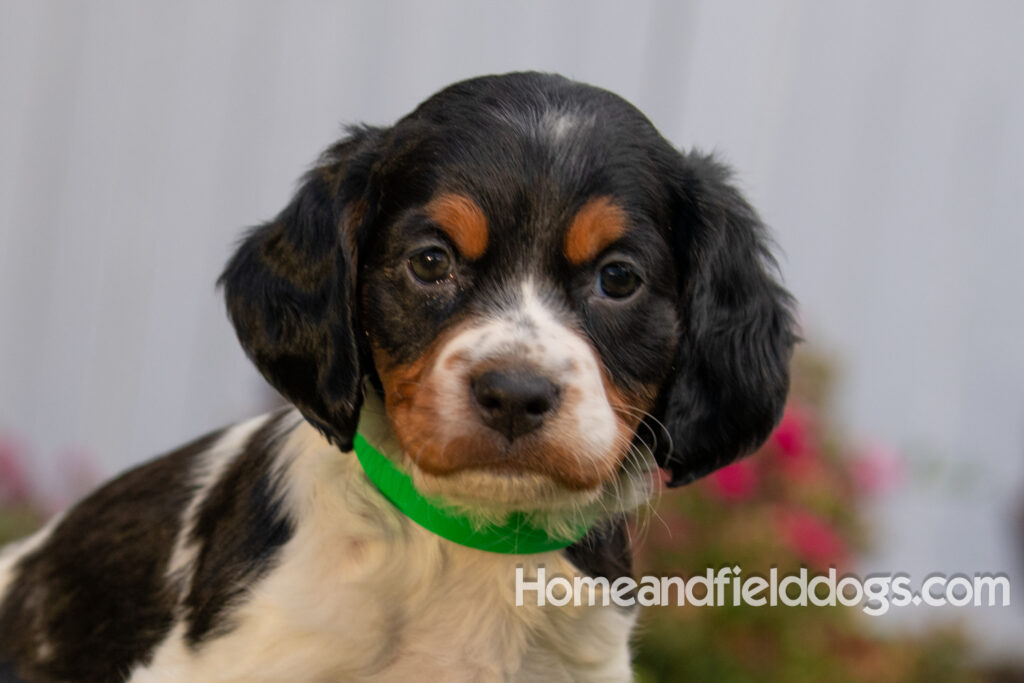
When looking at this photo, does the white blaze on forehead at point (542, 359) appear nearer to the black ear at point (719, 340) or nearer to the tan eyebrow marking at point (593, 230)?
the tan eyebrow marking at point (593, 230)

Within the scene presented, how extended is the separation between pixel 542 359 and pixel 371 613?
28.8 inches

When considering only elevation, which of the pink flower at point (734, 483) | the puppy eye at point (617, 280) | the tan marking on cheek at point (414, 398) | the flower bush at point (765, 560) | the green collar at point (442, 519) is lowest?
the flower bush at point (765, 560)

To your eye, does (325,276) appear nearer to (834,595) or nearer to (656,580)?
(656,580)

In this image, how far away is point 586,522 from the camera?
289 cm

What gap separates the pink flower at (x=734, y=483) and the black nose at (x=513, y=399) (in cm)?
282

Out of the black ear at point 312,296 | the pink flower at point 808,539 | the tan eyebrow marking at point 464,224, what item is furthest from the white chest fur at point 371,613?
the pink flower at point 808,539

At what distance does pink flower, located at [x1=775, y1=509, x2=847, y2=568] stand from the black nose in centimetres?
282

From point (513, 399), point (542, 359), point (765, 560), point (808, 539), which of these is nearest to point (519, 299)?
point (542, 359)

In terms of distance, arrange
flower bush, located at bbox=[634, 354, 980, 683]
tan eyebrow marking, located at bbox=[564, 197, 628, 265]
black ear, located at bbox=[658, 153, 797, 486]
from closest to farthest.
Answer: tan eyebrow marking, located at bbox=[564, 197, 628, 265] → black ear, located at bbox=[658, 153, 797, 486] → flower bush, located at bbox=[634, 354, 980, 683]

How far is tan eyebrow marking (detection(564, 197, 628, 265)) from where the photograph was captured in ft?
8.68

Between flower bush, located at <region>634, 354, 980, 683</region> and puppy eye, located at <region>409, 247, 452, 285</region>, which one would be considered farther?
flower bush, located at <region>634, 354, 980, 683</region>

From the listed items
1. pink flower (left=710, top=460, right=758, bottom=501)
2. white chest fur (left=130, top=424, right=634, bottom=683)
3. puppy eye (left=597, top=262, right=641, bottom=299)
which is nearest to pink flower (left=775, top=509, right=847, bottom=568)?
pink flower (left=710, top=460, right=758, bottom=501)

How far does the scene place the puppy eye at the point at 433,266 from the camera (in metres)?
2.66

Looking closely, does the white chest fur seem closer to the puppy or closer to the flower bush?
the puppy
